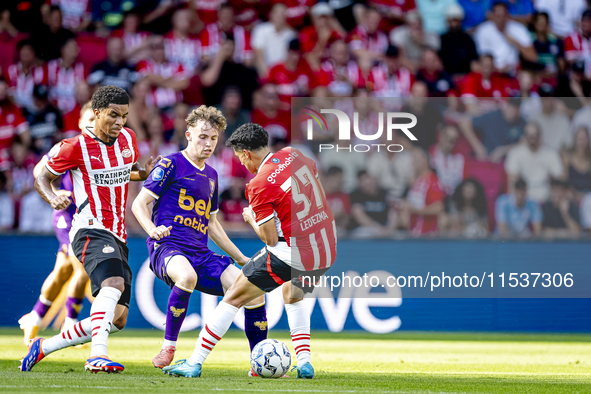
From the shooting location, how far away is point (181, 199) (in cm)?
591

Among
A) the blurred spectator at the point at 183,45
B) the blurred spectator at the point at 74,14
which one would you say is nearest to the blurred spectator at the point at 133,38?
the blurred spectator at the point at 183,45

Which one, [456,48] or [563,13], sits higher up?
[563,13]

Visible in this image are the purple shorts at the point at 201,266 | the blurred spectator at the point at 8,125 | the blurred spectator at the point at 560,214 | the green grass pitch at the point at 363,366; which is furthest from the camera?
the blurred spectator at the point at 8,125

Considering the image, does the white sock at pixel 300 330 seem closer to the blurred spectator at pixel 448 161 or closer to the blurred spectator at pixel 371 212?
the blurred spectator at pixel 371 212

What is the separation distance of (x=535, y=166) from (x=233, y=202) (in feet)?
14.4

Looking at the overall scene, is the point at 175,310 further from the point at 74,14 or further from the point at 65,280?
the point at 74,14

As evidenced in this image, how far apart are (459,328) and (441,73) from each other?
4.88 m

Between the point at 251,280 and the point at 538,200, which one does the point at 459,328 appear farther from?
the point at 251,280

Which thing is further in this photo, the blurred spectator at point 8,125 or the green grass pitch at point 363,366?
the blurred spectator at point 8,125

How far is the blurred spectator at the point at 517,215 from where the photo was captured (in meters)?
9.34

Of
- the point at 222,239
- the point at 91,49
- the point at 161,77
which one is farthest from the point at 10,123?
the point at 222,239

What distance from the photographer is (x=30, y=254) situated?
8.99 metres

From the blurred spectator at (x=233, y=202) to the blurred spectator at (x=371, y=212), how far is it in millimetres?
1648

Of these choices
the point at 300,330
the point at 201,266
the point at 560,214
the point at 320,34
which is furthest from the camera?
the point at 320,34
